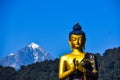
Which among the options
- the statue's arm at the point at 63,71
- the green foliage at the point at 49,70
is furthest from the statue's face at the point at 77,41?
the green foliage at the point at 49,70

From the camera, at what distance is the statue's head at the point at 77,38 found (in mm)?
11742

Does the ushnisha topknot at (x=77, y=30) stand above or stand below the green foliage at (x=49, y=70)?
below

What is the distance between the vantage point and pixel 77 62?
36.6 feet

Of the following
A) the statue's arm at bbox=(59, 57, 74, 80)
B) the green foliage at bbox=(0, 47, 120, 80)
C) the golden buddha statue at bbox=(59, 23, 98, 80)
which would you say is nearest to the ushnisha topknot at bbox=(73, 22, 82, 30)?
the golden buddha statue at bbox=(59, 23, 98, 80)

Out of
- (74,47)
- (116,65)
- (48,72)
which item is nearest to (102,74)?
(116,65)

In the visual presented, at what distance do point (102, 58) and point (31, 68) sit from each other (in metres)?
9.51

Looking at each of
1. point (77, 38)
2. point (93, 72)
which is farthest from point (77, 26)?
point (93, 72)

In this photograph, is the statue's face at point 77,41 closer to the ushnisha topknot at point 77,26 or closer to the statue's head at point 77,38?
the statue's head at point 77,38

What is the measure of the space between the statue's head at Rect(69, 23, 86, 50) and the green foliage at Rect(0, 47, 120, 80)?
176ft

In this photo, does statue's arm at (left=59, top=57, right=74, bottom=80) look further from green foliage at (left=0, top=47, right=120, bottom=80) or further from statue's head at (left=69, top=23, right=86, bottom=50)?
green foliage at (left=0, top=47, right=120, bottom=80)

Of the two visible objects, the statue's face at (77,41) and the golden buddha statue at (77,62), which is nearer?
the golden buddha statue at (77,62)

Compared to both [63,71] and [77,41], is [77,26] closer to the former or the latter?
[77,41]

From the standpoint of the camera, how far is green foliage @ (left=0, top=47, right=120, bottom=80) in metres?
69.4

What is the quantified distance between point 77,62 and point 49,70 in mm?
56779
